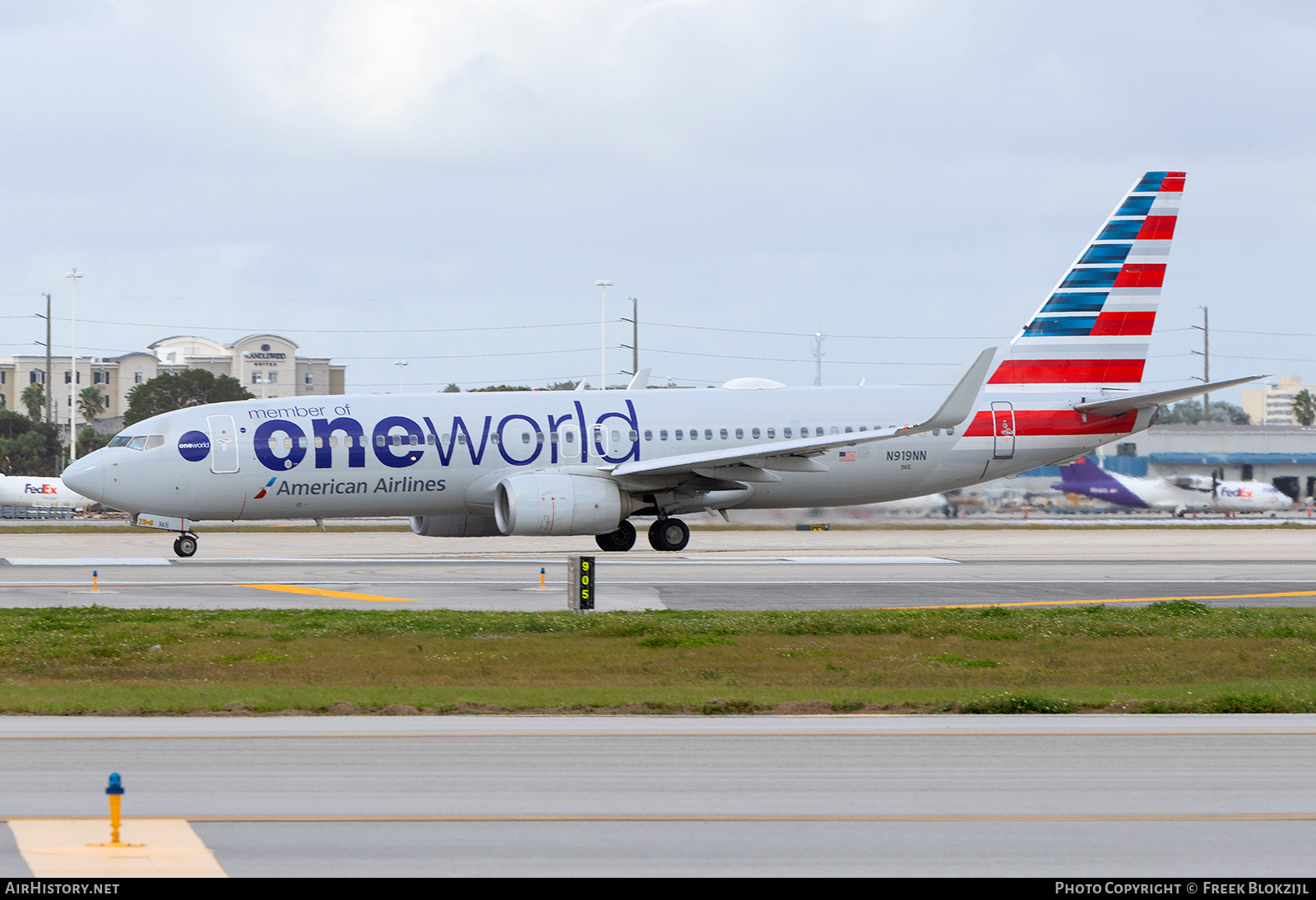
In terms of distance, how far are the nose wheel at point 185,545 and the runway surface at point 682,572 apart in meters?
0.58

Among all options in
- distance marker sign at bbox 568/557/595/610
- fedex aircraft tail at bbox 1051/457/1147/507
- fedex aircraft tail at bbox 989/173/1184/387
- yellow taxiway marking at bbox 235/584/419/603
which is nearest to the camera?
distance marker sign at bbox 568/557/595/610

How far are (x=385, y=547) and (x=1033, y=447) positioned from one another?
17991 mm

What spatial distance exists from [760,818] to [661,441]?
26.1m

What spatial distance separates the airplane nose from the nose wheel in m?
2.43

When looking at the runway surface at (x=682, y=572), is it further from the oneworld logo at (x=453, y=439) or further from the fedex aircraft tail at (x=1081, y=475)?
the fedex aircraft tail at (x=1081, y=475)

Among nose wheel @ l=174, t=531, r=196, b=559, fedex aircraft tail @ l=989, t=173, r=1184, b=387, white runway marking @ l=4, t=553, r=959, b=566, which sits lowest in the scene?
white runway marking @ l=4, t=553, r=959, b=566

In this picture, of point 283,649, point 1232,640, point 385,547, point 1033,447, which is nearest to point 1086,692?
point 1232,640

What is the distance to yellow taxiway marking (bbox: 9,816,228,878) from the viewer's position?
787 centimetres

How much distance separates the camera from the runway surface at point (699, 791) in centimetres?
834

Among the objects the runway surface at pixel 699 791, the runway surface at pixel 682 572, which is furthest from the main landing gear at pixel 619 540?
the runway surface at pixel 699 791

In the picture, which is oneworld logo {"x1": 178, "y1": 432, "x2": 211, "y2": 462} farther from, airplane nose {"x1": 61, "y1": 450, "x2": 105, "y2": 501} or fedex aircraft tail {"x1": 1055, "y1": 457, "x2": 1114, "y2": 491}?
fedex aircraft tail {"x1": 1055, "y1": 457, "x2": 1114, "y2": 491}

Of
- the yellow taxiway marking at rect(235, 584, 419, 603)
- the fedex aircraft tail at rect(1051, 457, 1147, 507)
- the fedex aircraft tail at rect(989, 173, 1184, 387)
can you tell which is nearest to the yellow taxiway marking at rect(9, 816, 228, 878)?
the yellow taxiway marking at rect(235, 584, 419, 603)

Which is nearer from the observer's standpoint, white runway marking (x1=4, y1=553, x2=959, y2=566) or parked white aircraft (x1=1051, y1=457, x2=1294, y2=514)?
white runway marking (x1=4, y1=553, x2=959, y2=566)

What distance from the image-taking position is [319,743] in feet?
38.9
